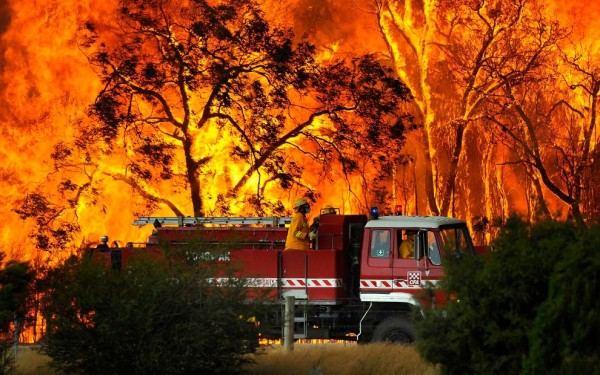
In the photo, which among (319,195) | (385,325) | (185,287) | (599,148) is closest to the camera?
(185,287)

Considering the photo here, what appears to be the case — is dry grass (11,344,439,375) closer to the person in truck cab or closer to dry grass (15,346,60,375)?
dry grass (15,346,60,375)

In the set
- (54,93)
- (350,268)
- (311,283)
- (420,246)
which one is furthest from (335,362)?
(54,93)

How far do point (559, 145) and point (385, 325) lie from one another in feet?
53.8

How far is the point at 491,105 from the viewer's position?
3491 cm

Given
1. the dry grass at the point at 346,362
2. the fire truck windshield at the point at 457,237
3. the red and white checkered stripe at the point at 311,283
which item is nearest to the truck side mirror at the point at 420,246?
the fire truck windshield at the point at 457,237

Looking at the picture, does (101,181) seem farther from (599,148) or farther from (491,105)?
(599,148)

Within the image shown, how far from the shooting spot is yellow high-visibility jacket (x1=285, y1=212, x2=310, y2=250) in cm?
2094

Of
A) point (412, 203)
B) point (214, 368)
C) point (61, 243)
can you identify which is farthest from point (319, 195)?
point (214, 368)

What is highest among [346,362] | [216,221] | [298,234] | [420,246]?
[216,221]

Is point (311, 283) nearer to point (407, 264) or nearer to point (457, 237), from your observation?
point (407, 264)

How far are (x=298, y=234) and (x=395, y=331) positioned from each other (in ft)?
7.77

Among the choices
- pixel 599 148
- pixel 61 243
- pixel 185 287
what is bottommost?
pixel 185 287

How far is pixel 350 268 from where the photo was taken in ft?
69.7

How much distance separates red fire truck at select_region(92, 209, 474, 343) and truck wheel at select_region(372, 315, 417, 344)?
2 centimetres
